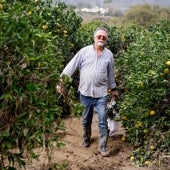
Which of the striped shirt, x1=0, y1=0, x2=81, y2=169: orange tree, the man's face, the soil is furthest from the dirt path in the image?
x1=0, y1=0, x2=81, y2=169: orange tree

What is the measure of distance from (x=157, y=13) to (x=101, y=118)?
2544 centimetres

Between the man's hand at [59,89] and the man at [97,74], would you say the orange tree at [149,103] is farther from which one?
the man's hand at [59,89]

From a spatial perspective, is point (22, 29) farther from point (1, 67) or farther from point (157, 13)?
point (157, 13)

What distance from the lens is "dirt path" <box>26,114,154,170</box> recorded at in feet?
19.6

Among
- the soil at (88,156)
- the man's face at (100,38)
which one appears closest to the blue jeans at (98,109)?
the soil at (88,156)

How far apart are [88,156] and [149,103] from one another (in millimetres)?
1099

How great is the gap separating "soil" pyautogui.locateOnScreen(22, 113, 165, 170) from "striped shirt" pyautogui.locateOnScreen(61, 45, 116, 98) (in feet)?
1.69

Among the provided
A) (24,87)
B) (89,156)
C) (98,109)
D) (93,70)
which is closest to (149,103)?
(98,109)

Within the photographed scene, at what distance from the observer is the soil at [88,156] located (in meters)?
5.95

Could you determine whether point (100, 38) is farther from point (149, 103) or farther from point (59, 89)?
point (59, 89)

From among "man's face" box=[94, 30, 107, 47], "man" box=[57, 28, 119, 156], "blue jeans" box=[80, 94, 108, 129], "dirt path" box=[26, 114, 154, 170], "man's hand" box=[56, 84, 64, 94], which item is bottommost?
"dirt path" box=[26, 114, 154, 170]

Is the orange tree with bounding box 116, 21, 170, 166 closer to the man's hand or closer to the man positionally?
the man

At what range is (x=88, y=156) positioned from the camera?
640 cm

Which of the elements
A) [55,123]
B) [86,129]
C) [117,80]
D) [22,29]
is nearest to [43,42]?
[22,29]
